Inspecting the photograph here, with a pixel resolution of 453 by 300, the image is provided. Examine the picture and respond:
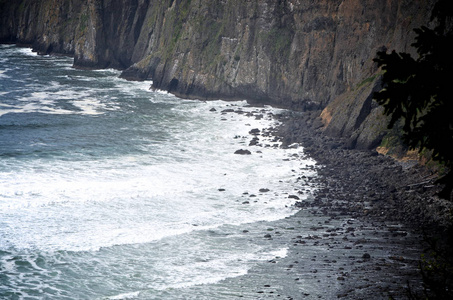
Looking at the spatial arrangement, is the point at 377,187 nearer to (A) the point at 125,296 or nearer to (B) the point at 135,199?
(B) the point at 135,199

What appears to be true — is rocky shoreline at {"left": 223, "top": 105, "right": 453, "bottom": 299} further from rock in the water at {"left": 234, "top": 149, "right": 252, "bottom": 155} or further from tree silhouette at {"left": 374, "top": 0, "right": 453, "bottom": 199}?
rock in the water at {"left": 234, "top": 149, "right": 252, "bottom": 155}

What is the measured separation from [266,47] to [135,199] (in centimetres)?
3329

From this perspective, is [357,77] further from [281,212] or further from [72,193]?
[72,193]

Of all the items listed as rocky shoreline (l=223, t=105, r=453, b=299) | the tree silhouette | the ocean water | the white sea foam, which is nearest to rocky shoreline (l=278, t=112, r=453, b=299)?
rocky shoreline (l=223, t=105, r=453, b=299)

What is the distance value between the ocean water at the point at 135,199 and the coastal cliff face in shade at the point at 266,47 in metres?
4.60

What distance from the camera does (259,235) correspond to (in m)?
22.8

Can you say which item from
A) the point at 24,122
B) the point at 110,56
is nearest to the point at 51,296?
the point at 24,122

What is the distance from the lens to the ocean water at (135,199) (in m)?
19.3

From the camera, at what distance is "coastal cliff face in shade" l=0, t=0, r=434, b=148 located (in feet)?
132

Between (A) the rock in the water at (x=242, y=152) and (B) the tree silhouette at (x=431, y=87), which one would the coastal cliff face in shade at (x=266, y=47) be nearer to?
(A) the rock in the water at (x=242, y=152)

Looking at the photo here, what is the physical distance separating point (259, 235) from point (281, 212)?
3295 mm

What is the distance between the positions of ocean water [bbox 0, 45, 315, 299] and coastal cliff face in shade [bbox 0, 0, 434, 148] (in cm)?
460

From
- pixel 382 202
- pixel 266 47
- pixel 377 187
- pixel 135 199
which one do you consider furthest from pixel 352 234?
pixel 266 47

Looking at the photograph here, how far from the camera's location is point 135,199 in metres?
28.2
